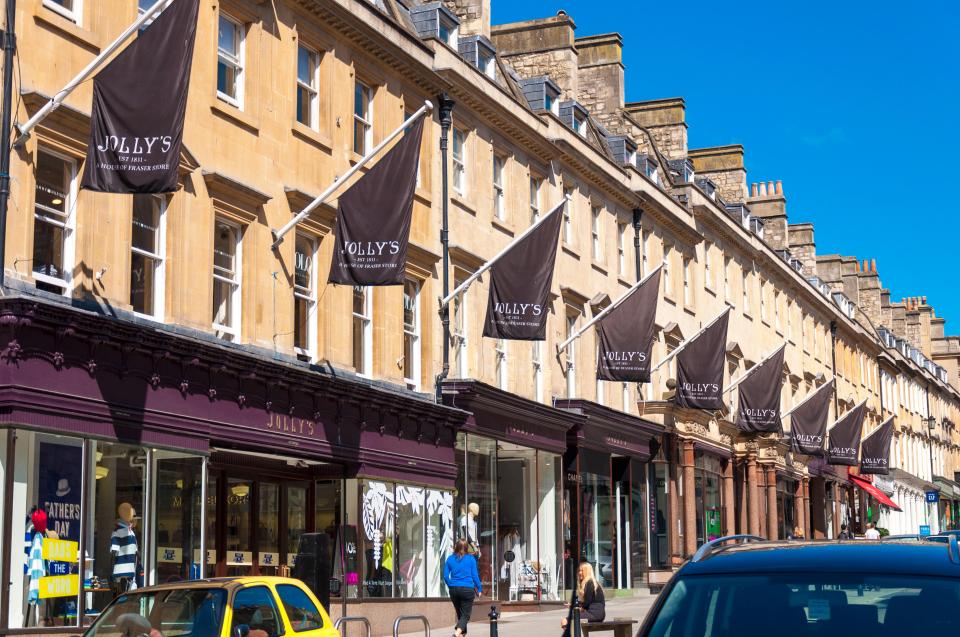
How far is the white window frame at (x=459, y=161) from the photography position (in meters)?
30.5

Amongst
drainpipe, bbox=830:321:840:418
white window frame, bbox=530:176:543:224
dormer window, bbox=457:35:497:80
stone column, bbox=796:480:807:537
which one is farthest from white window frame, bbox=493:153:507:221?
drainpipe, bbox=830:321:840:418

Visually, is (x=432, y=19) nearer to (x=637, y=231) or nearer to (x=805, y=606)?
(x=637, y=231)

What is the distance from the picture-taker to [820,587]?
618 centimetres

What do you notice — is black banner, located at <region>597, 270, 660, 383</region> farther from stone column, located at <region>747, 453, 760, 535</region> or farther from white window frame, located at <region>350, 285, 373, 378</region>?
stone column, located at <region>747, 453, 760, 535</region>

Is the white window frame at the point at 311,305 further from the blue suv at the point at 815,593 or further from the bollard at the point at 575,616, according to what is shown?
the blue suv at the point at 815,593

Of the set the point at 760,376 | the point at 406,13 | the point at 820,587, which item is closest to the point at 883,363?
the point at 760,376

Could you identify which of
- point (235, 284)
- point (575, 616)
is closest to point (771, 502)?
point (235, 284)

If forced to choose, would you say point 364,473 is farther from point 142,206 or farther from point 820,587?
point 820,587

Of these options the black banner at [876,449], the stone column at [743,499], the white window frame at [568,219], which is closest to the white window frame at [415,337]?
the white window frame at [568,219]

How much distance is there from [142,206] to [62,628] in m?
6.18

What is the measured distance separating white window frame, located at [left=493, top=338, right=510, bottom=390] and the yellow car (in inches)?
710

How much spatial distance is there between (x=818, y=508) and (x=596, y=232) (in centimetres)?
2905

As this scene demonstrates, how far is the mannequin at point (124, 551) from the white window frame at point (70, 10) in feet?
21.7

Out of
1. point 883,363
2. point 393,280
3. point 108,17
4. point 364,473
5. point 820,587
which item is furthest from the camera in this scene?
point 883,363
